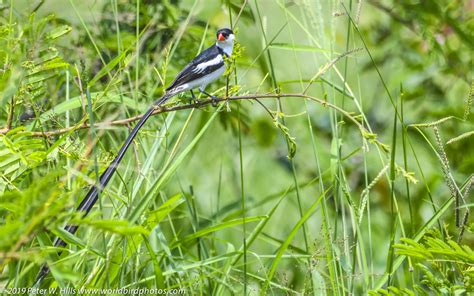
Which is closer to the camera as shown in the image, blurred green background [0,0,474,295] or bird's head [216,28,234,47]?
blurred green background [0,0,474,295]

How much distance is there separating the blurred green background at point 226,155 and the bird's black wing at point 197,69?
64 millimetres

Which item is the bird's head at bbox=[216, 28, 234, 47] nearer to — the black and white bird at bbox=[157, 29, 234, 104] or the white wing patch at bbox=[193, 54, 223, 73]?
the black and white bird at bbox=[157, 29, 234, 104]

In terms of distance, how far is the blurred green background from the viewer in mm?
2186

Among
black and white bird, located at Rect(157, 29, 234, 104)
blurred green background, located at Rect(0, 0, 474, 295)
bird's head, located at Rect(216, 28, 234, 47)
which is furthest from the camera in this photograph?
bird's head, located at Rect(216, 28, 234, 47)

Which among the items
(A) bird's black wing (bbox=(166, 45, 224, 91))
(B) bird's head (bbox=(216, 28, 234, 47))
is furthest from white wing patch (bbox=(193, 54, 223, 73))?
(B) bird's head (bbox=(216, 28, 234, 47))

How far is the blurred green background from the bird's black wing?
0.06 metres

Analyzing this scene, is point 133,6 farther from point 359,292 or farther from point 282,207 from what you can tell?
point 282,207

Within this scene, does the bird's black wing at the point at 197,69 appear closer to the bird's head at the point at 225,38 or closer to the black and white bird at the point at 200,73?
the black and white bird at the point at 200,73

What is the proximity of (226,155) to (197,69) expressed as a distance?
2284 millimetres

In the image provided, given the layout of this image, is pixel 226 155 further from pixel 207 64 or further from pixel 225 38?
pixel 207 64

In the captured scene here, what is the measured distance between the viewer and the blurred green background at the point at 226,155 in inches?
86.0

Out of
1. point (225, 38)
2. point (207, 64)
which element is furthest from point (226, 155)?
point (207, 64)

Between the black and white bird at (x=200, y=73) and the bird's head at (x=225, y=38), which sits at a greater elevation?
the bird's head at (x=225, y=38)

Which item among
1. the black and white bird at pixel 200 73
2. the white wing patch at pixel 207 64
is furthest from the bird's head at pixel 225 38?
the white wing patch at pixel 207 64
